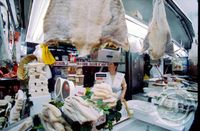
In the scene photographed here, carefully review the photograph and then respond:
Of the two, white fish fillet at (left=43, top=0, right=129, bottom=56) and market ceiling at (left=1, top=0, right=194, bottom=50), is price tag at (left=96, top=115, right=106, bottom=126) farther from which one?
market ceiling at (left=1, top=0, right=194, bottom=50)

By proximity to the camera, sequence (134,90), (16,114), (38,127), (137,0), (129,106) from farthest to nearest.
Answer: (134,90) → (137,0) → (129,106) → (16,114) → (38,127)

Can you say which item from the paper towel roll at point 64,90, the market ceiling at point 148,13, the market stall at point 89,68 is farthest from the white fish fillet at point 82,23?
the market ceiling at point 148,13

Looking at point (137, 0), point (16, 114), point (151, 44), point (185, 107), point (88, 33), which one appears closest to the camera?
point (88, 33)

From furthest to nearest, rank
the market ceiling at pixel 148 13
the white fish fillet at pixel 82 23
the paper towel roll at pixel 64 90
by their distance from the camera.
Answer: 1. the market ceiling at pixel 148 13
2. the paper towel roll at pixel 64 90
3. the white fish fillet at pixel 82 23

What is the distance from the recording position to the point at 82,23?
66 centimetres

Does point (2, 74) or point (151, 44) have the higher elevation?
point (151, 44)

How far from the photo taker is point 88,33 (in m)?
0.65

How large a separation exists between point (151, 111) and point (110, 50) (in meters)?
1.62

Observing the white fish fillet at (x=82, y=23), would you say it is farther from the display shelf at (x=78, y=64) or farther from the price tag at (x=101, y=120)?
the display shelf at (x=78, y=64)

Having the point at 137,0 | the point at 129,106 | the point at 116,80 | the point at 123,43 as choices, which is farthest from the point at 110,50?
the point at 123,43

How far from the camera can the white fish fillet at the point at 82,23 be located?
24.8 inches

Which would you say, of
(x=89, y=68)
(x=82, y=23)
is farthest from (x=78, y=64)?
(x=82, y=23)

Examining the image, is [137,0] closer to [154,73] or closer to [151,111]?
[154,73]

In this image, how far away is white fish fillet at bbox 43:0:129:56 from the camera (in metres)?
0.63
